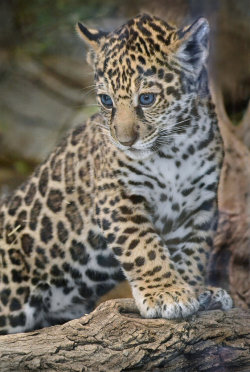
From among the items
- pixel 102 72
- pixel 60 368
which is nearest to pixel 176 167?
pixel 102 72

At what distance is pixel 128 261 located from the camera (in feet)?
11.8

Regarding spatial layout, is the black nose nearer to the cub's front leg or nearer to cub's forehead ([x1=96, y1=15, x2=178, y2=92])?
cub's forehead ([x1=96, y1=15, x2=178, y2=92])

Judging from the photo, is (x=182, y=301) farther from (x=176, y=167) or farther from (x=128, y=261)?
(x=176, y=167)

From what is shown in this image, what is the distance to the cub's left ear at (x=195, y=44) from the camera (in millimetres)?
2980

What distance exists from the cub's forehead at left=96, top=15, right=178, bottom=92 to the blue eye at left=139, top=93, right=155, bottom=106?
0.26ft

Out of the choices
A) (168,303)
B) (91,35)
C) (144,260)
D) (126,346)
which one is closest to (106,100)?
(91,35)

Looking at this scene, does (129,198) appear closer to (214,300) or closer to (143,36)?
(214,300)

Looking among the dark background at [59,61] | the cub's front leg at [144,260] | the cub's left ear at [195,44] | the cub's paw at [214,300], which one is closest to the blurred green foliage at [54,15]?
the dark background at [59,61]

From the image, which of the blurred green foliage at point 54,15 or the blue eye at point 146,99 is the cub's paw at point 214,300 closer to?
the blue eye at point 146,99

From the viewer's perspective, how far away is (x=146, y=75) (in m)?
3.15

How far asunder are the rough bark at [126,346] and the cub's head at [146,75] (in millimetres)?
856

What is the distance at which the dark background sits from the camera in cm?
312

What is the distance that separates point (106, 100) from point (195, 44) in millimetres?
513

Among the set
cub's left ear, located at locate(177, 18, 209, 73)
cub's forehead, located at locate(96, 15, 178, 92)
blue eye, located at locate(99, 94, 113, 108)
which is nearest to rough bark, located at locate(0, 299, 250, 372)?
blue eye, located at locate(99, 94, 113, 108)
